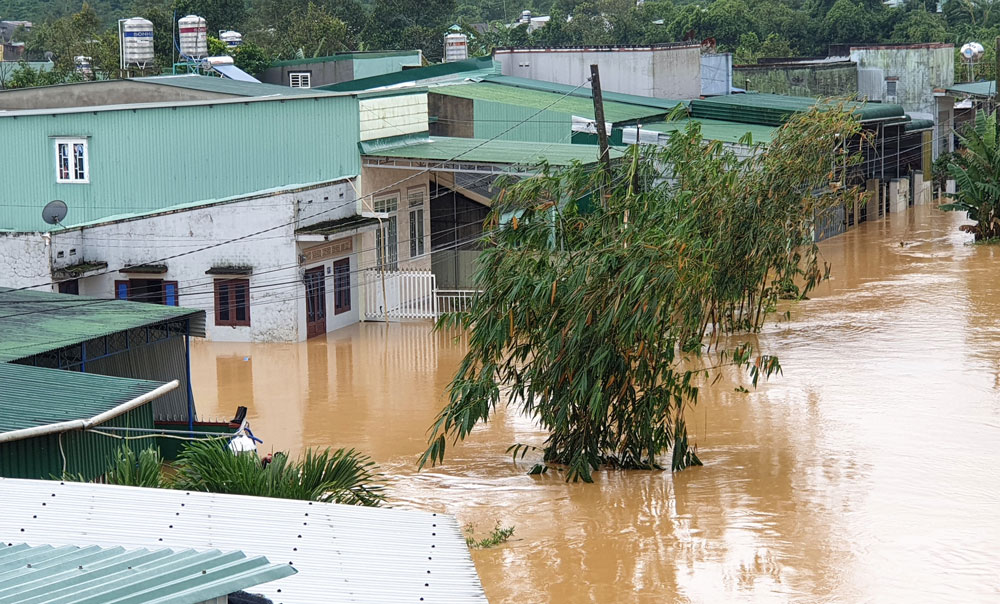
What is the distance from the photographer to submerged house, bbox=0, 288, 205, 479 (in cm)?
1412

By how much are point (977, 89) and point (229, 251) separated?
40595 mm

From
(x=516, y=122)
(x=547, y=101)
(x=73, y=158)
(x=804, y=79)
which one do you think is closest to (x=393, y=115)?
(x=516, y=122)

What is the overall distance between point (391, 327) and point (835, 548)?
17.3 metres

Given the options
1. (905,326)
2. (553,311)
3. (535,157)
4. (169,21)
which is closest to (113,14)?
(169,21)

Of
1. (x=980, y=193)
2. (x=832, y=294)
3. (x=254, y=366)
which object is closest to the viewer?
(x=254, y=366)

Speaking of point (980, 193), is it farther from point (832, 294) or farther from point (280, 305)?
point (280, 305)

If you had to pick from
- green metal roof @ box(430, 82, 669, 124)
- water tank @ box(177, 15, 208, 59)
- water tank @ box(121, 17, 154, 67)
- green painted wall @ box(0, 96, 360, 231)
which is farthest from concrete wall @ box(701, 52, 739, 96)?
green painted wall @ box(0, 96, 360, 231)

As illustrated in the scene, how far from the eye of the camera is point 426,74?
4491 cm

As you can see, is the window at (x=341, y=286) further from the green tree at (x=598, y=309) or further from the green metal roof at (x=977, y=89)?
the green metal roof at (x=977, y=89)

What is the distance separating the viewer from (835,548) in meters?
15.2

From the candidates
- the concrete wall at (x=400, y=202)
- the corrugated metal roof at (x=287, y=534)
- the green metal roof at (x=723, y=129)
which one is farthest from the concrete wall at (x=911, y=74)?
the corrugated metal roof at (x=287, y=534)

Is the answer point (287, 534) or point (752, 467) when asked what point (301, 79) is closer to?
point (752, 467)

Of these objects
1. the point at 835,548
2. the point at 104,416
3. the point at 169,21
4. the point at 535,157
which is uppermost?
the point at 169,21

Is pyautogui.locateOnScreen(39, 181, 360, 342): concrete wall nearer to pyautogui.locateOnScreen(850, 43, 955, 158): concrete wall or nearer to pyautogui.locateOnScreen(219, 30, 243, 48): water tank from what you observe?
pyautogui.locateOnScreen(219, 30, 243, 48): water tank
